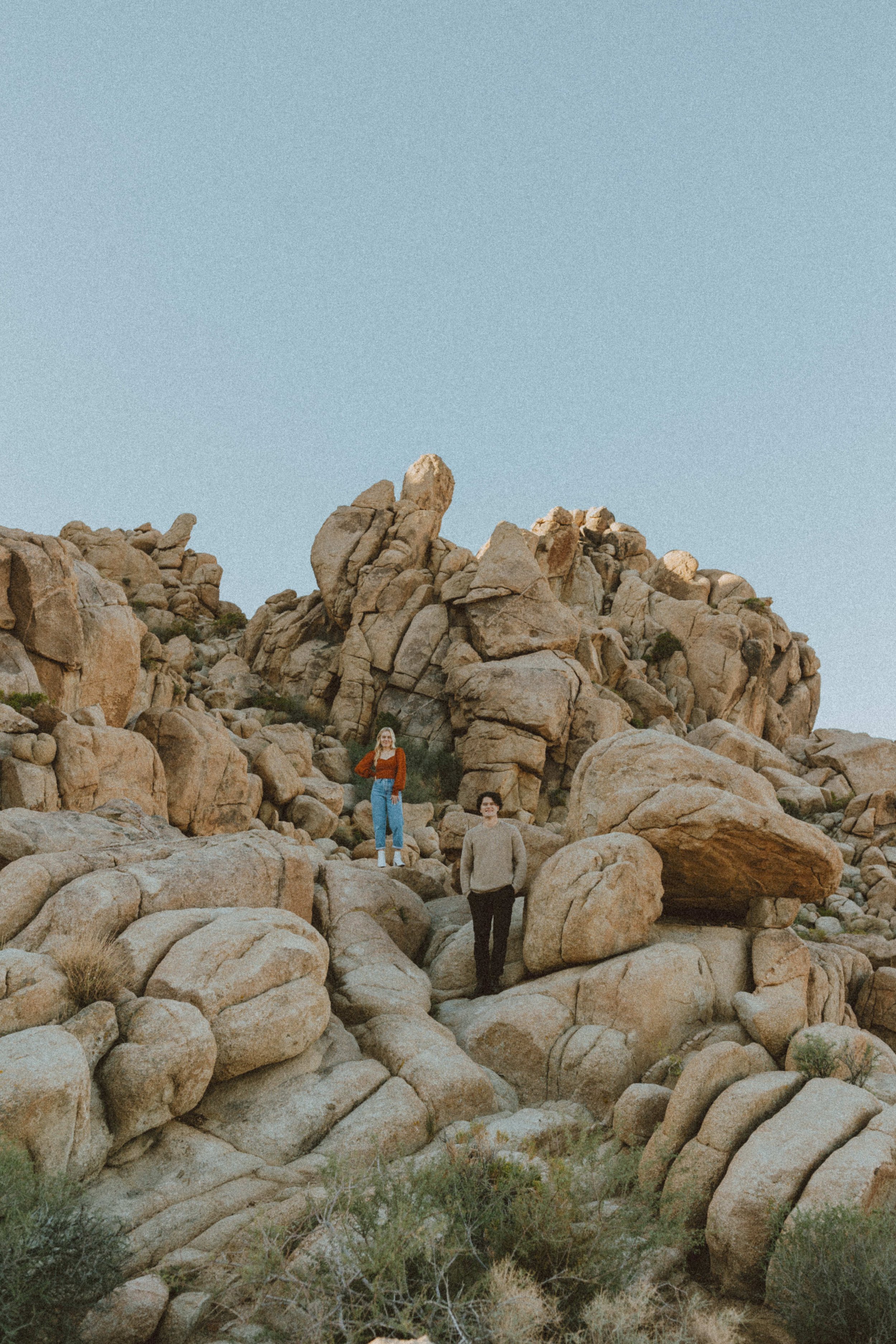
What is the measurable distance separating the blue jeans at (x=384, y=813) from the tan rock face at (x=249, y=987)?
25.1 feet

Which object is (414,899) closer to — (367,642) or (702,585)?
(367,642)

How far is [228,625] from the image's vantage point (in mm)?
47875

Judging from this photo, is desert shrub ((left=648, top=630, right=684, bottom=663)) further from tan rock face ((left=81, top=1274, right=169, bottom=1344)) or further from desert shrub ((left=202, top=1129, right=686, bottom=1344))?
tan rock face ((left=81, top=1274, right=169, bottom=1344))

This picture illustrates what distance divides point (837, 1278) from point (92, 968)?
21.9ft

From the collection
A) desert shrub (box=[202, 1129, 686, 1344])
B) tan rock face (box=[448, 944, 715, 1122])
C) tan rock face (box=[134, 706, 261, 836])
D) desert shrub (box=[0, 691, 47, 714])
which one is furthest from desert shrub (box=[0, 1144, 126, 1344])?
tan rock face (box=[134, 706, 261, 836])

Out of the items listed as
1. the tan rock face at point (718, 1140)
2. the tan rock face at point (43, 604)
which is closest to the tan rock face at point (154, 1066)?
the tan rock face at point (718, 1140)

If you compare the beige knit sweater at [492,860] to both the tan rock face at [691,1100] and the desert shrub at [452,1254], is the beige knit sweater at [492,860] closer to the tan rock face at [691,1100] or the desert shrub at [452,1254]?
the tan rock face at [691,1100]

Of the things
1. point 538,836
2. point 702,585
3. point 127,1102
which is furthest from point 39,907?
point 702,585

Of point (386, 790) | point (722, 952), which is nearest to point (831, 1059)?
point (722, 952)

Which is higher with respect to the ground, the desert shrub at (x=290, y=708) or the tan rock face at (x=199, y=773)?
the desert shrub at (x=290, y=708)

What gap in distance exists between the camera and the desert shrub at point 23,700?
18.6m

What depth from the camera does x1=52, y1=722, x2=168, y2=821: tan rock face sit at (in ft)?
57.2

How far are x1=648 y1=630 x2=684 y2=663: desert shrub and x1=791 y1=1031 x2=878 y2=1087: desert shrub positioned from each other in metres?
38.2

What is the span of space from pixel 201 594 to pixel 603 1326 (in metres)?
47.0
